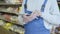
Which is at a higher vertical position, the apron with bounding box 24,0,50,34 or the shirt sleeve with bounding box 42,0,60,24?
the shirt sleeve with bounding box 42,0,60,24

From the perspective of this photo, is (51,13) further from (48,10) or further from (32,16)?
(32,16)

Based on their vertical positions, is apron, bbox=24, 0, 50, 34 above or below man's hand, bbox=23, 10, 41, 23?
below

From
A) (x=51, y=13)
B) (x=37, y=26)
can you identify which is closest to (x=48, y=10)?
(x=51, y=13)

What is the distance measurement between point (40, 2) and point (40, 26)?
0.59 ft

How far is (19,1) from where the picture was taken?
244cm

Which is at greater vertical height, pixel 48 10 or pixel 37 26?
pixel 48 10

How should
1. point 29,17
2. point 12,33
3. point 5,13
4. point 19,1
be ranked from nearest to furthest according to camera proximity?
1. point 29,17
2. point 19,1
3. point 12,33
4. point 5,13

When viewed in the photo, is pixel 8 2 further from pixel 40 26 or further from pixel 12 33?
pixel 40 26

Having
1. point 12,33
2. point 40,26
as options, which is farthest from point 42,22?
→ point 12,33

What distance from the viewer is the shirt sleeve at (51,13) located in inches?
47.9

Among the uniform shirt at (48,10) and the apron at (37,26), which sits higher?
the uniform shirt at (48,10)

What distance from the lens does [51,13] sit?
128 centimetres

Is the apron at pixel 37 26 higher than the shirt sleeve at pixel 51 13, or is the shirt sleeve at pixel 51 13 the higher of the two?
the shirt sleeve at pixel 51 13

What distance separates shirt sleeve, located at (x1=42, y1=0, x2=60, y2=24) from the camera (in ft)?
3.99
